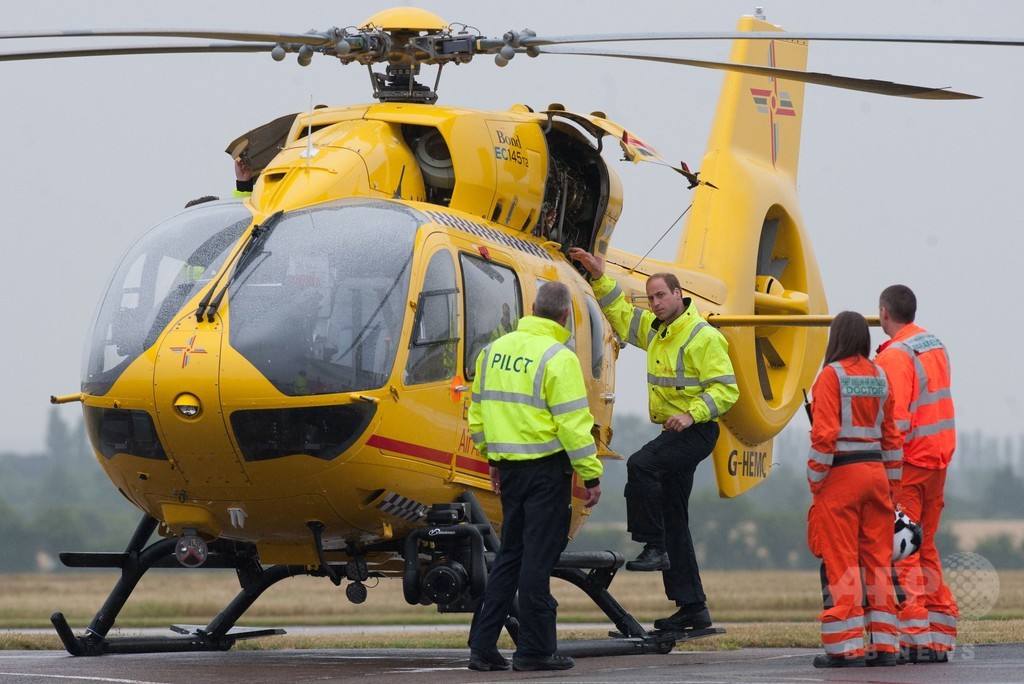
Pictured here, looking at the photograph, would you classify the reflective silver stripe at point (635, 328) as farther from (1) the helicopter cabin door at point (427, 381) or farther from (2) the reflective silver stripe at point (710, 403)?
(1) the helicopter cabin door at point (427, 381)

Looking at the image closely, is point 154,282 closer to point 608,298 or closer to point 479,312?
point 479,312

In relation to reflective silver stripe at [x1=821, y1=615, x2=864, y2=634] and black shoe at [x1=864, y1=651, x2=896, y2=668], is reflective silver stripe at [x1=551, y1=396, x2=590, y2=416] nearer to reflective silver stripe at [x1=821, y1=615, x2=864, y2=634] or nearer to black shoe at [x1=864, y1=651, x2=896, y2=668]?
reflective silver stripe at [x1=821, y1=615, x2=864, y2=634]

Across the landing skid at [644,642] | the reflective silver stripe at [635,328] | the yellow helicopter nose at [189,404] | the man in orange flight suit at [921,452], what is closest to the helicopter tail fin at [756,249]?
the reflective silver stripe at [635,328]

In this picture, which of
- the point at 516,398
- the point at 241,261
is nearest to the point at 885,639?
the point at 516,398

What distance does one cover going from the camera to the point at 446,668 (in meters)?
8.51

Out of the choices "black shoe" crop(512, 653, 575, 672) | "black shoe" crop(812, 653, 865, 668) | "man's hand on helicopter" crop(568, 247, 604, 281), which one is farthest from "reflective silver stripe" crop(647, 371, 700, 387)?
"black shoe" crop(512, 653, 575, 672)

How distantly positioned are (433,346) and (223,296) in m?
1.18

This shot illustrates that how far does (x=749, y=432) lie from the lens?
13633mm

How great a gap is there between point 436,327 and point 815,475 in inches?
87.0

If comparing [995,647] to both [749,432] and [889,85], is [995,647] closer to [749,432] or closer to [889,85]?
[889,85]

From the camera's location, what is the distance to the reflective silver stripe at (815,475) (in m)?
8.02

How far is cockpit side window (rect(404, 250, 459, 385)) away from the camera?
8.38m

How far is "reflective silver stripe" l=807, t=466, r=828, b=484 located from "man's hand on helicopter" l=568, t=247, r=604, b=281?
295 centimetres

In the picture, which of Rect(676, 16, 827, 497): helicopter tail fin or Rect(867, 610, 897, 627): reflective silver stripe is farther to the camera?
Rect(676, 16, 827, 497): helicopter tail fin
